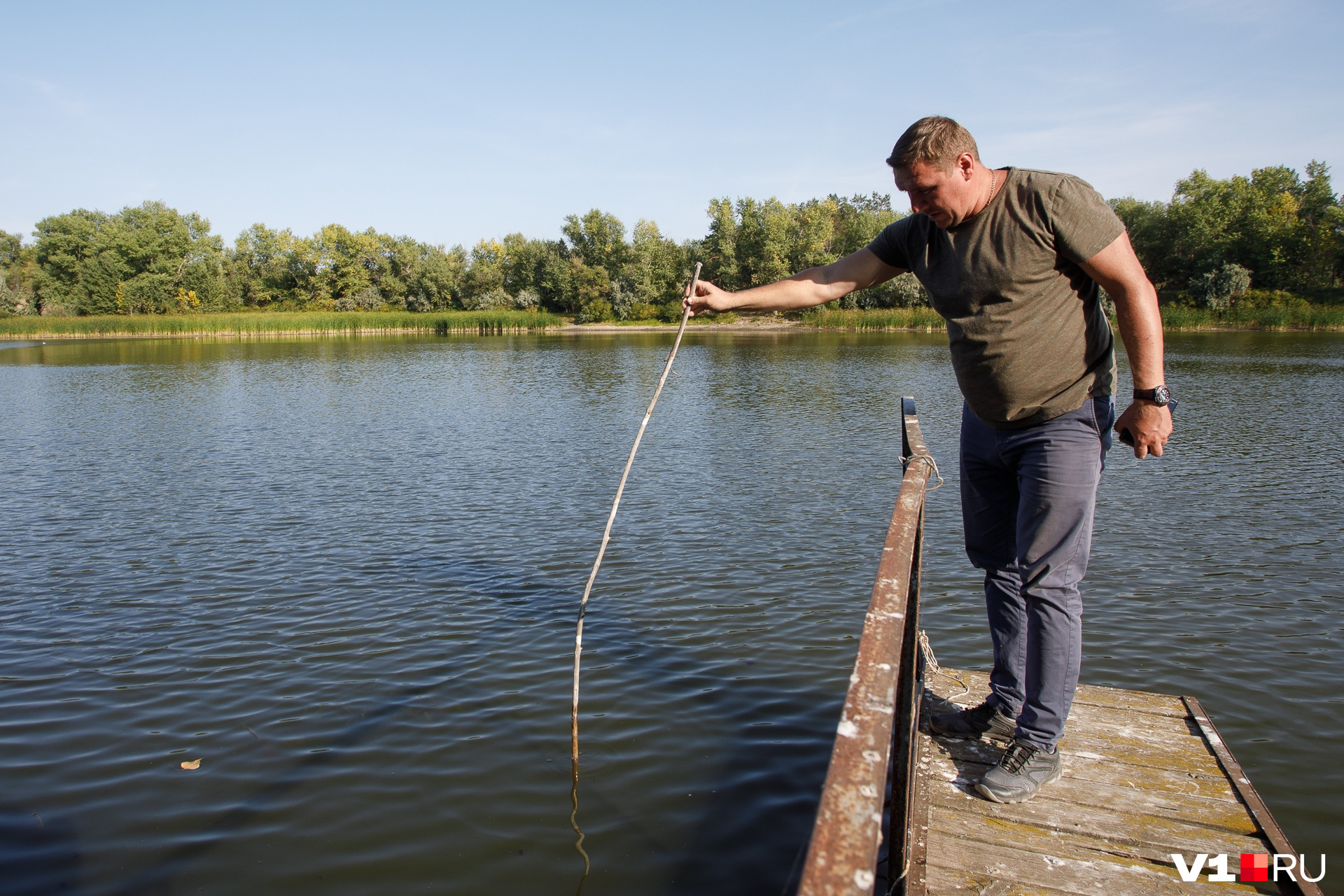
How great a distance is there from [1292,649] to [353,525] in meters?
9.07

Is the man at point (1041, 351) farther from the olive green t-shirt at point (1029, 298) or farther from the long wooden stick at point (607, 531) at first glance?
the long wooden stick at point (607, 531)

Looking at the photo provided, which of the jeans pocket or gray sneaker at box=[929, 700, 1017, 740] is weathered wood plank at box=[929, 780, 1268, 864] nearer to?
gray sneaker at box=[929, 700, 1017, 740]

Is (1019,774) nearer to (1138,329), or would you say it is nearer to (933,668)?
(933,668)

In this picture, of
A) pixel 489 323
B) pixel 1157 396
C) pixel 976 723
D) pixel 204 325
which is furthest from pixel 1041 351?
pixel 489 323

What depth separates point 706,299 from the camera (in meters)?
3.56

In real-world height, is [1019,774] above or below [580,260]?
below

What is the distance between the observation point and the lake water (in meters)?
4.13

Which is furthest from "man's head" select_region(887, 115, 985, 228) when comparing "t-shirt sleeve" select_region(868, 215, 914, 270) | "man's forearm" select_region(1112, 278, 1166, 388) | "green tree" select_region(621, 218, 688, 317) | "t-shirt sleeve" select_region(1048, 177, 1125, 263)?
"green tree" select_region(621, 218, 688, 317)

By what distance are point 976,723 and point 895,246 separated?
76.6 inches

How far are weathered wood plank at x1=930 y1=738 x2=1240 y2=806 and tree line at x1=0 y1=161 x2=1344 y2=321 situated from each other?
63.0 m

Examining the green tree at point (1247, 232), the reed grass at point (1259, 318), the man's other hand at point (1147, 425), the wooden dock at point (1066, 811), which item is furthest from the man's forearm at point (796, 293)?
the green tree at point (1247, 232)

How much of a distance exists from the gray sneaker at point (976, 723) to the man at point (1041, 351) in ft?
0.82

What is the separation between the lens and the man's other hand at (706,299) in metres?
3.51

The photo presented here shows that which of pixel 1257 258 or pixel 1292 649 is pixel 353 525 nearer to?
pixel 1292 649
